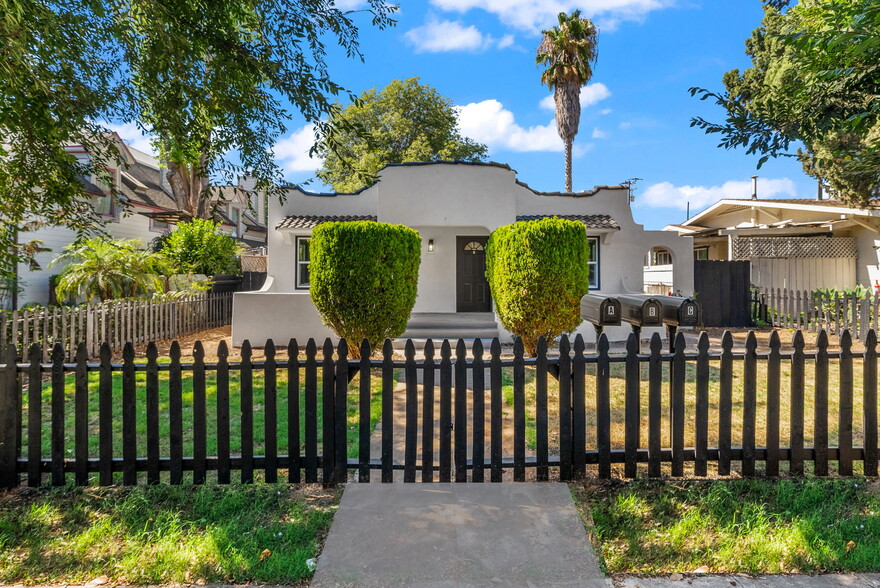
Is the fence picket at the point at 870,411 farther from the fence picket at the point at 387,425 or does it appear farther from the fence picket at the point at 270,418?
the fence picket at the point at 270,418

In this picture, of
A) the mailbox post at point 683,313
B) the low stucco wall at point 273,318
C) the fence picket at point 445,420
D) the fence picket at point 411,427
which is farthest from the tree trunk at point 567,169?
the fence picket at point 411,427

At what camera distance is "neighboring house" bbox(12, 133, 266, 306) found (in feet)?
Result: 53.5

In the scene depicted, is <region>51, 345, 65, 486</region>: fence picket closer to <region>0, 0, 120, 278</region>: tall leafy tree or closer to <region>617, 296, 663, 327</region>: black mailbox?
<region>0, 0, 120, 278</region>: tall leafy tree

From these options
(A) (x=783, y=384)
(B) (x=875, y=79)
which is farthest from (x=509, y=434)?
(B) (x=875, y=79)

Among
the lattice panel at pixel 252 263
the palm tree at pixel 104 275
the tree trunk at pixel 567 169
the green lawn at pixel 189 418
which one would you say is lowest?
the green lawn at pixel 189 418

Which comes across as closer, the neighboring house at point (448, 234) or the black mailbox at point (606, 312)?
the black mailbox at point (606, 312)

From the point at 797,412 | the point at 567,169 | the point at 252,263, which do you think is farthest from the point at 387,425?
the point at 567,169

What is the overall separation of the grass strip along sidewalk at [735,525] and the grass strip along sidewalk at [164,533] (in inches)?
82.6

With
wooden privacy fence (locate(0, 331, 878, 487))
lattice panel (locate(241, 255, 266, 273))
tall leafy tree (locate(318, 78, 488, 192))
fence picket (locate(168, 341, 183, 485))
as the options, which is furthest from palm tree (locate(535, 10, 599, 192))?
fence picket (locate(168, 341, 183, 485))

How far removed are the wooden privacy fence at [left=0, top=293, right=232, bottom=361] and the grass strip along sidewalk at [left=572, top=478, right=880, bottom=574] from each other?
7.33 m

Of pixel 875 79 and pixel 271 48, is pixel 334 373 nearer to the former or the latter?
pixel 271 48

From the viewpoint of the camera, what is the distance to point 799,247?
1867 cm

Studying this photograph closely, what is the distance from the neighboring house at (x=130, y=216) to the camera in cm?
1630

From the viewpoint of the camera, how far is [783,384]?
7793 millimetres
